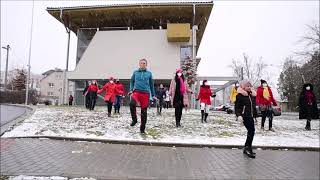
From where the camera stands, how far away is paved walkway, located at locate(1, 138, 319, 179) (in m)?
5.99

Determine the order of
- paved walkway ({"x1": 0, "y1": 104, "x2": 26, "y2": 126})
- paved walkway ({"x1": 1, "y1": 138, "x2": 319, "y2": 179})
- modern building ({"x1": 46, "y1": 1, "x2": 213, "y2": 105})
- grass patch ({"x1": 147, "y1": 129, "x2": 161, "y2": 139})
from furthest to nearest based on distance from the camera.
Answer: modern building ({"x1": 46, "y1": 1, "x2": 213, "y2": 105})
paved walkway ({"x1": 0, "y1": 104, "x2": 26, "y2": 126})
grass patch ({"x1": 147, "y1": 129, "x2": 161, "y2": 139})
paved walkway ({"x1": 1, "y1": 138, "x2": 319, "y2": 179})

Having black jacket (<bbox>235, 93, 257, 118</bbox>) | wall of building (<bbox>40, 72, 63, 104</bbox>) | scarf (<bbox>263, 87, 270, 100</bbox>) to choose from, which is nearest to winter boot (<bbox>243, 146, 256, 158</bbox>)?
black jacket (<bbox>235, 93, 257, 118</bbox>)

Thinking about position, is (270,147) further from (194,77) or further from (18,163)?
(194,77)

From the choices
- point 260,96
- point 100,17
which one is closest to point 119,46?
point 100,17

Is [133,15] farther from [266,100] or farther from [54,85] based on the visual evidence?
[54,85]

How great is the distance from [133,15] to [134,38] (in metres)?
2.87

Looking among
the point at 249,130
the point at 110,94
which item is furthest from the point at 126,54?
the point at 249,130

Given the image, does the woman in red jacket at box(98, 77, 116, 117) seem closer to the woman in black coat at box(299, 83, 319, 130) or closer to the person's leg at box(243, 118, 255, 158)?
the woman in black coat at box(299, 83, 319, 130)

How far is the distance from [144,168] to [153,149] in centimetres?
186

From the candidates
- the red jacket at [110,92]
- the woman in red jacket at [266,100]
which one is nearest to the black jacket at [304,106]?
the woman in red jacket at [266,100]

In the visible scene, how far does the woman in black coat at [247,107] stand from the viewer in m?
7.81

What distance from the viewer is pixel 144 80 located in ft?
30.9

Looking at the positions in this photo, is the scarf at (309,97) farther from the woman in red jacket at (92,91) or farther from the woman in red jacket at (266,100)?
the woman in red jacket at (92,91)

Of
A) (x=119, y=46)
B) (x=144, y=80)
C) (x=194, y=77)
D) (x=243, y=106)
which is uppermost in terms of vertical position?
(x=119, y=46)
